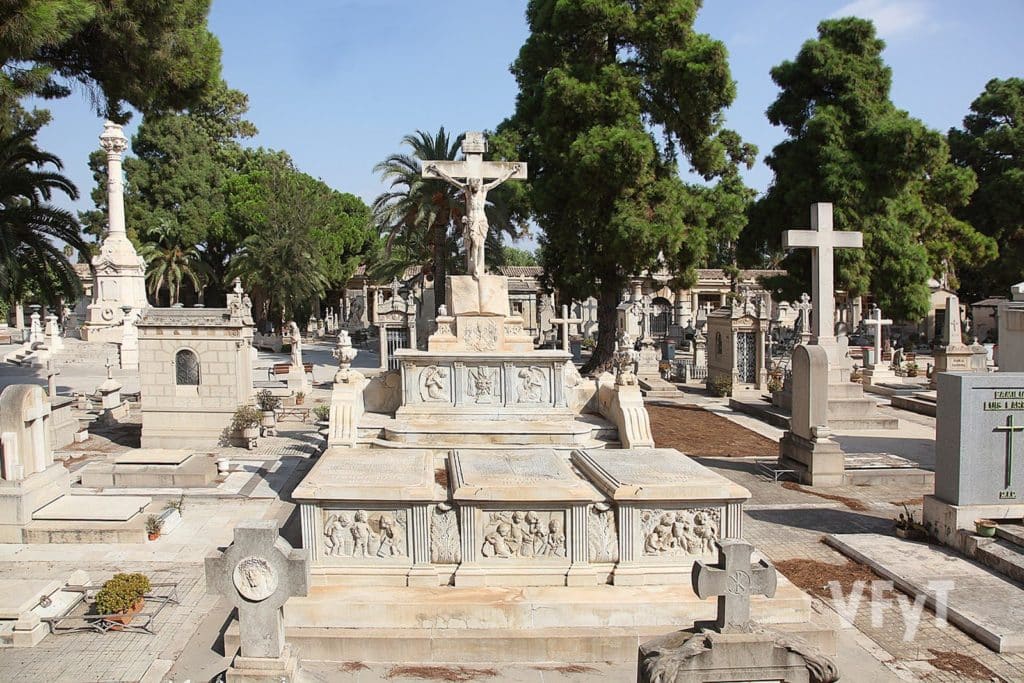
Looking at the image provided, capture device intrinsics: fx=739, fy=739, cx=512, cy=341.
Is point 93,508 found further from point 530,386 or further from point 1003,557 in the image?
point 1003,557

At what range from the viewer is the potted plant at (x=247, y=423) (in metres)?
13.7

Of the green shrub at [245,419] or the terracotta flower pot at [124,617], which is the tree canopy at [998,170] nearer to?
the green shrub at [245,419]

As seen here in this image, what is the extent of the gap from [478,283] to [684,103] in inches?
497

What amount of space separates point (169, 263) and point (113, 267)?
11007 millimetres

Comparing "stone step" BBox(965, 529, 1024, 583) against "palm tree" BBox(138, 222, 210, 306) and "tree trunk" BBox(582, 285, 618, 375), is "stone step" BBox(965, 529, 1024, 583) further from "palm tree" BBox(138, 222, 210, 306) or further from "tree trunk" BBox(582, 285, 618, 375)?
"palm tree" BBox(138, 222, 210, 306)

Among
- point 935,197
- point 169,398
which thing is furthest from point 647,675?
point 935,197

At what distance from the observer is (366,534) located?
623 cm

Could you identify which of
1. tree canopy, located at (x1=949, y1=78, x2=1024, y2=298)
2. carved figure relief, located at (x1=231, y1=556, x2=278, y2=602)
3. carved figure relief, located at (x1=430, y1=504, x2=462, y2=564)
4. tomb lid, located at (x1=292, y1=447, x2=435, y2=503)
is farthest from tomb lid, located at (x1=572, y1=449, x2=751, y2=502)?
tree canopy, located at (x1=949, y1=78, x2=1024, y2=298)

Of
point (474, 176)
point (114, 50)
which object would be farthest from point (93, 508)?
point (114, 50)

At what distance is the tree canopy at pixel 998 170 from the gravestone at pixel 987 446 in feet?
112

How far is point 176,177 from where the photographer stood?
4719 centimetres

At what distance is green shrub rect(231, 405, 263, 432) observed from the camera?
45.2ft

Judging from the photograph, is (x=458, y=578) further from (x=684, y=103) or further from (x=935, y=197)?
(x=935, y=197)

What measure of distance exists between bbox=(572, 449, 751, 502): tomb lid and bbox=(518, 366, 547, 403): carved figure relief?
339cm
